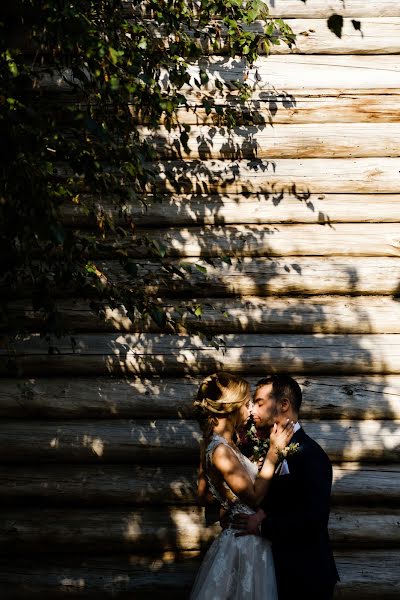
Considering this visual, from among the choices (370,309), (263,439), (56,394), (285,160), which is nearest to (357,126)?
(285,160)

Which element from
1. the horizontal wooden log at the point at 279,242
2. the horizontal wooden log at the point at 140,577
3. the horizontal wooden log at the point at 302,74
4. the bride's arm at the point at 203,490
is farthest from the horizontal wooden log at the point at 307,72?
the horizontal wooden log at the point at 140,577

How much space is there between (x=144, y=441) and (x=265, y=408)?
1195 mm

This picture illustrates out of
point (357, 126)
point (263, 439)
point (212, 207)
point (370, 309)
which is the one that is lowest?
point (263, 439)

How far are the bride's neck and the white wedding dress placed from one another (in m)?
0.06

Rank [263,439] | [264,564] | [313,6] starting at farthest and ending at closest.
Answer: [313,6]
[263,439]
[264,564]

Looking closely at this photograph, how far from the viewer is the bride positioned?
4.32m

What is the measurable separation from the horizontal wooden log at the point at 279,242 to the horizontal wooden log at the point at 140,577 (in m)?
2.19

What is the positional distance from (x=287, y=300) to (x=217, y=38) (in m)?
2.01

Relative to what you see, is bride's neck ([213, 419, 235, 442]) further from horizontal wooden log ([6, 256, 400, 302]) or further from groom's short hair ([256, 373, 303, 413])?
horizontal wooden log ([6, 256, 400, 302])

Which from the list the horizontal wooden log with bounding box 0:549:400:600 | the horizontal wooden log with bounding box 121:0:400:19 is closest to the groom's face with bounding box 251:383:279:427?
the horizontal wooden log with bounding box 0:549:400:600

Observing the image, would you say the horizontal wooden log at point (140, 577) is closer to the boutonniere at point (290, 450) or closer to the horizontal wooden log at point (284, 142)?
the boutonniere at point (290, 450)

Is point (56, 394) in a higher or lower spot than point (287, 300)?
lower

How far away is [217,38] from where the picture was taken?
5.51 meters

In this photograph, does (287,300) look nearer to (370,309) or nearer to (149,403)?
(370,309)
